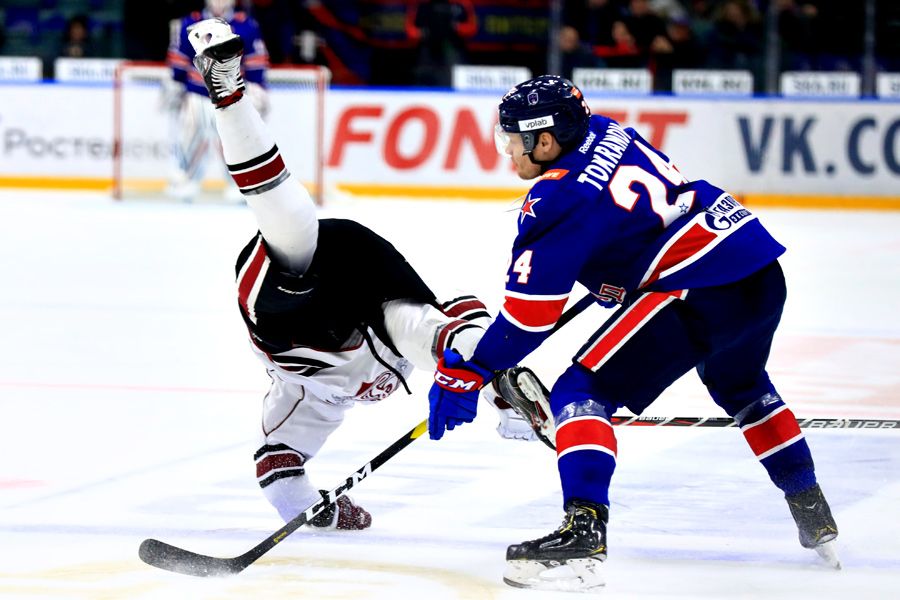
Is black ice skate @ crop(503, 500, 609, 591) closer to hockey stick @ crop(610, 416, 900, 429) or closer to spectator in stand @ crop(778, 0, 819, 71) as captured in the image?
hockey stick @ crop(610, 416, 900, 429)

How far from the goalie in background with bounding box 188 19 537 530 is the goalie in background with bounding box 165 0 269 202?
7.12 m

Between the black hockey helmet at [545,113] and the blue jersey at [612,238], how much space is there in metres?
0.03

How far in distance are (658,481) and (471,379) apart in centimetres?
108

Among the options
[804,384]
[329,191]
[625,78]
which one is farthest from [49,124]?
[804,384]

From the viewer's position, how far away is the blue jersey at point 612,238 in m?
2.83

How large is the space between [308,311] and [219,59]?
1.87ft

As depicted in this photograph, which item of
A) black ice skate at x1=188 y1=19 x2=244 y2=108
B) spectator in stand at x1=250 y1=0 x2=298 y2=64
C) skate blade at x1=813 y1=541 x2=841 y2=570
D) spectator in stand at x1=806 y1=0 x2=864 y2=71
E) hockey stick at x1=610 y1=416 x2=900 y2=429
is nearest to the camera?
black ice skate at x1=188 y1=19 x2=244 y2=108

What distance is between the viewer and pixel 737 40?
38.8 ft

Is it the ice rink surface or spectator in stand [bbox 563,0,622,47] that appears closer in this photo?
the ice rink surface

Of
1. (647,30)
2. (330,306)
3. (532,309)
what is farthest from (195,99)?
(532,309)

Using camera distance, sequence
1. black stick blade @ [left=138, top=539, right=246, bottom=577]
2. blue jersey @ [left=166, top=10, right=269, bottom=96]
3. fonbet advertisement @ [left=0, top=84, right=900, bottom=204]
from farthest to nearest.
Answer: fonbet advertisement @ [left=0, top=84, right=900, bottom=204], blue jersey @ [left=166, top=10, right=269, bottom=96], black stick blade @ [left=138, top=539, right=246, bottom=577]

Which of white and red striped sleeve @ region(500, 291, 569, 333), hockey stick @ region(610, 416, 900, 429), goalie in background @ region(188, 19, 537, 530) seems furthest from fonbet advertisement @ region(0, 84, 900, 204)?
white and red striped sleeve @ region(500, 291, 569, 333)

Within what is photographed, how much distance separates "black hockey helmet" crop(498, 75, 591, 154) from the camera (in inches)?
117

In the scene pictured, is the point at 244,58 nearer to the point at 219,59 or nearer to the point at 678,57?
the point at 678,57
